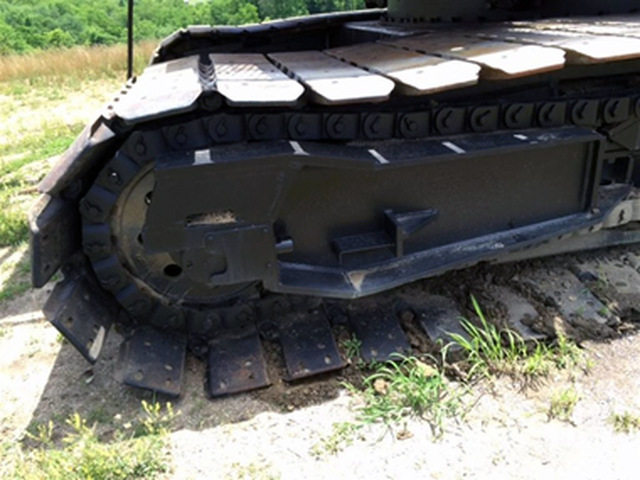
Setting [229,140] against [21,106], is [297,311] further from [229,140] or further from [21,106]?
[21,106]

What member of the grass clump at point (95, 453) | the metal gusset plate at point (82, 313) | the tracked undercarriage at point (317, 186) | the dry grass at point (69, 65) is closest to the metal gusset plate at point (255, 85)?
the tracked undercarriage at point (317, 186)

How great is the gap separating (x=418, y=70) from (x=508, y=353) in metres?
1.38

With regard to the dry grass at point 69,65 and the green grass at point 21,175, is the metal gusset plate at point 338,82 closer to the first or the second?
the green grass at point 21,175

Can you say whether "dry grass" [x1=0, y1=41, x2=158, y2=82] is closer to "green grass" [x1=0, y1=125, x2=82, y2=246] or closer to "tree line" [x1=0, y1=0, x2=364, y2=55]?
"green grass" [x1=0, y1=125, x2=82, y2=246]

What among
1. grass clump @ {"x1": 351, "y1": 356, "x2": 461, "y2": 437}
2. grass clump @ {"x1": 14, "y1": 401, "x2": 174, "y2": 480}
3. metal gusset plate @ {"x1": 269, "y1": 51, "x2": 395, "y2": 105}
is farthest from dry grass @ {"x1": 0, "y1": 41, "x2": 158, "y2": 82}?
grass clump @ {"x1": 351, "y1": 356, "x2": 461, "y2": 437}

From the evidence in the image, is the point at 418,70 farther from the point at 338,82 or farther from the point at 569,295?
the point at 569,295

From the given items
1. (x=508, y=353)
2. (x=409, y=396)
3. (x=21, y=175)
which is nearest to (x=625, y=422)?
(x=508, y=353)

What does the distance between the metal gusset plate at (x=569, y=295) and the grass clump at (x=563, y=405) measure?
25.2 inches

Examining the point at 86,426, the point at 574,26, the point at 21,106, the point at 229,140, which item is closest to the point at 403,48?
the point at 574,26

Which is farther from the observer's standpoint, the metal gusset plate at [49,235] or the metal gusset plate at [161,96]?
the metal gusset plate at [49,235]

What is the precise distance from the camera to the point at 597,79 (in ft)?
10.7

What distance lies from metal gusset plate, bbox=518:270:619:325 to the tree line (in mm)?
33036

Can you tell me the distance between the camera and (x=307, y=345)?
302cm

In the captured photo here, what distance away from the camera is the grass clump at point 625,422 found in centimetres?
253
